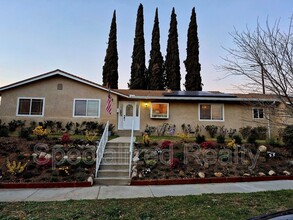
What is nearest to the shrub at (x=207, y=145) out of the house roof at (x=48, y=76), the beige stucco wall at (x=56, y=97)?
the beige stucco wall at (x=56, y=97)

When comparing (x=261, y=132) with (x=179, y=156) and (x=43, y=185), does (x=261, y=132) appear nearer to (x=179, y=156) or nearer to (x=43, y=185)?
(x=179, y=156)

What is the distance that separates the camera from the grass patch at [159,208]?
4.20 metres

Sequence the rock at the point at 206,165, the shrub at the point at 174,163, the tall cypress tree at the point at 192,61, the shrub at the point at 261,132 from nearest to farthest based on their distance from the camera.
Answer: the shrub at the point at 174,163
the rock at the point at 206,165
the shrub at the point at 261,132
the tall cypress tree at the point at 192,61

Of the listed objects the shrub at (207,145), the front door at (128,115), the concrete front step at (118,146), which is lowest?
the concrete front step at (118,146)

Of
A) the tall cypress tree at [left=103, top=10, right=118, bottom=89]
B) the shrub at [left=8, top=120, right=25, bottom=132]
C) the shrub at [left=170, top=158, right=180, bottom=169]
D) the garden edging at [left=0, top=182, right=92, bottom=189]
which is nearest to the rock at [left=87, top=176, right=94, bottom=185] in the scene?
the garden edging at [left=0, top=182, right=92, bottom=189]

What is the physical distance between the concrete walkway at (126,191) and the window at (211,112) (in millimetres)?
8162

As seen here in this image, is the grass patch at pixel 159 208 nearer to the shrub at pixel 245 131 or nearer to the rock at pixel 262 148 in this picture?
the rock at pixel 262 148

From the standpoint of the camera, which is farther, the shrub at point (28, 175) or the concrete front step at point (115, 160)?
the concrete front step at point (115, 160)

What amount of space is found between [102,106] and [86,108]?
1042 mm

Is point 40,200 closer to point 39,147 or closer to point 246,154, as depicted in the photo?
point 39,147

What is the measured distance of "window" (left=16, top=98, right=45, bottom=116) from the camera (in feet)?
45.8

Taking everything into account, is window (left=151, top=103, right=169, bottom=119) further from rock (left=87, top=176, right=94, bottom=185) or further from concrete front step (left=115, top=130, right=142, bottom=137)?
rock (left=87, top=176, right=94, bottom=185)

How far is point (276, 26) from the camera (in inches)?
229

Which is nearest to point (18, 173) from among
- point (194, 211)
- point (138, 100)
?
point (194, 211)
